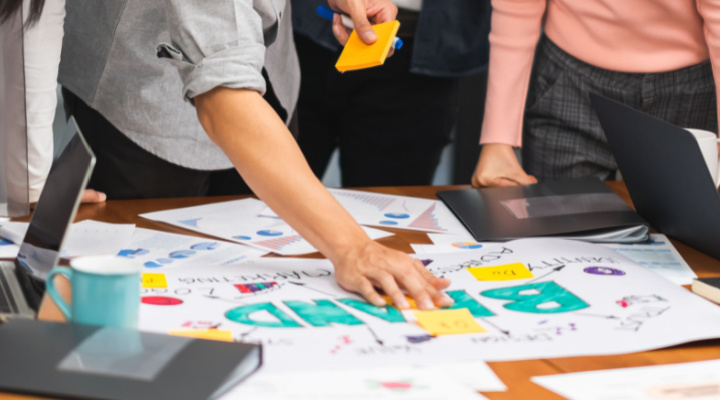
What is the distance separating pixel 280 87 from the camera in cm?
136

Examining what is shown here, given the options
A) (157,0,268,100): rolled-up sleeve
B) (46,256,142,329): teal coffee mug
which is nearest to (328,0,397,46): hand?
(157,0,268,100): rolled-up sleeve

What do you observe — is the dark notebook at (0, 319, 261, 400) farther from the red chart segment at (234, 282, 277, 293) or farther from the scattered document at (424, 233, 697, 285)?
the scattered document at (424, 233, 697, 285)

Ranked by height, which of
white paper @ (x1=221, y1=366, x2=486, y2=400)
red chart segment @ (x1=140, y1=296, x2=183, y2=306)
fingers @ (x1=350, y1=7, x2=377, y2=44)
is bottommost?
red chart segment @ (x1=140, y1=296, x2=183, y2=306)

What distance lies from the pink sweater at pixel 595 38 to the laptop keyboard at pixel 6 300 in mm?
909

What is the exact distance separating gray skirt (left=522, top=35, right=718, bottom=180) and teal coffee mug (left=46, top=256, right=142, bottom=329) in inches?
38.4

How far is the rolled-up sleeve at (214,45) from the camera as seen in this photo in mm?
940

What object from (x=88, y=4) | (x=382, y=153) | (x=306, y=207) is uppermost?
(x=88, y=4)

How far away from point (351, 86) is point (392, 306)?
35.0 inches

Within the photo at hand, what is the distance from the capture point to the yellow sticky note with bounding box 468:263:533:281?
0.98m

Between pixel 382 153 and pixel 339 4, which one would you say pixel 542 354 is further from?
pixel 382 153

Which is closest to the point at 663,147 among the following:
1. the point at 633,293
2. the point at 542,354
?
the point at 633,293

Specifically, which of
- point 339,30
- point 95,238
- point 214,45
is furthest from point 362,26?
point 95,238

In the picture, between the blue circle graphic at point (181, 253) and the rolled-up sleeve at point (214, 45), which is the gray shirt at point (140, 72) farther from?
the blue circle graphic at point (181, 253)

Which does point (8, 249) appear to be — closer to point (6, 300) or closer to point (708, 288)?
point (6, 300)
